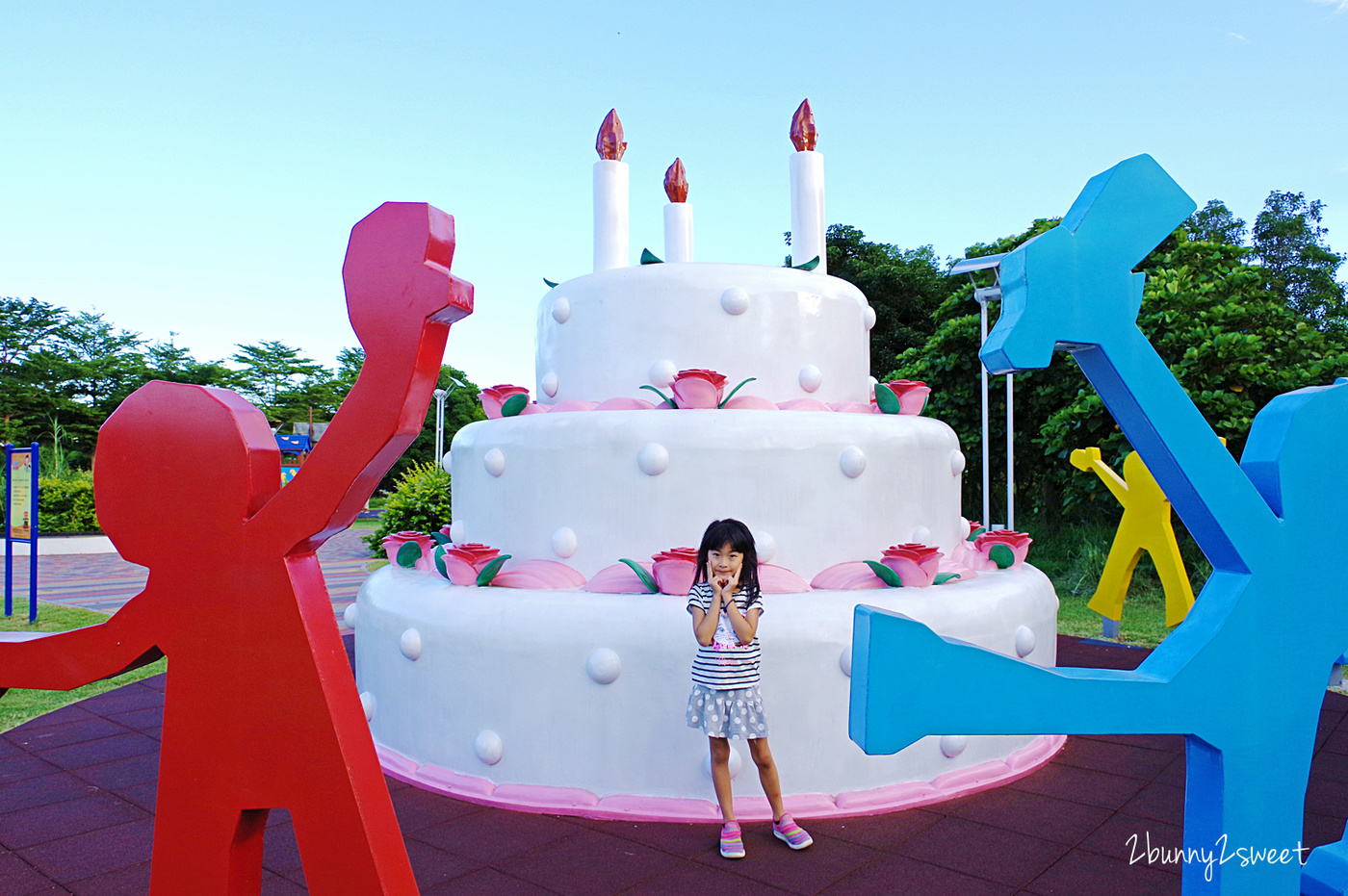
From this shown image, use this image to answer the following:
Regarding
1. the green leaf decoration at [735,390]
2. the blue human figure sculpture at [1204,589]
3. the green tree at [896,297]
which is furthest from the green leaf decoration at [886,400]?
the green tree at [896,297]

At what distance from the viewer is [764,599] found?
A: 431cm

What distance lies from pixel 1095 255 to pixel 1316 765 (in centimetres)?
478

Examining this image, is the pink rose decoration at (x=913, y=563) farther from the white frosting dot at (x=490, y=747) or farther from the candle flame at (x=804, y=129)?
the candle flame at (x=804, y=129)

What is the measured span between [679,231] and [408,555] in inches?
112

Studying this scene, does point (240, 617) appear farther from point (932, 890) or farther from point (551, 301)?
point (551, 301)

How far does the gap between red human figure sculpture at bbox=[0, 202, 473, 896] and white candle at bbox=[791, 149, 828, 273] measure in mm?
4139

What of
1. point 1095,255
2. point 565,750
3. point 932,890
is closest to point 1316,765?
point 932,890

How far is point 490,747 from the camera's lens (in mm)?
4312

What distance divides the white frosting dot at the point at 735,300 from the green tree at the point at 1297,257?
78.9 feet

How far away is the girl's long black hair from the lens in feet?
11.7

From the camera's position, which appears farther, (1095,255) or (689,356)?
(689,356)

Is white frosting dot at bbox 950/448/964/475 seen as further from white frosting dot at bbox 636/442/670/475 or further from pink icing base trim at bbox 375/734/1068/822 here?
white frosting dot at bbox 636/442/670/475

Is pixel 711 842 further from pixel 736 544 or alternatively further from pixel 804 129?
pixel 804 129

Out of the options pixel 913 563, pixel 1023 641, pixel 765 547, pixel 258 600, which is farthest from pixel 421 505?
pixel 258 600
